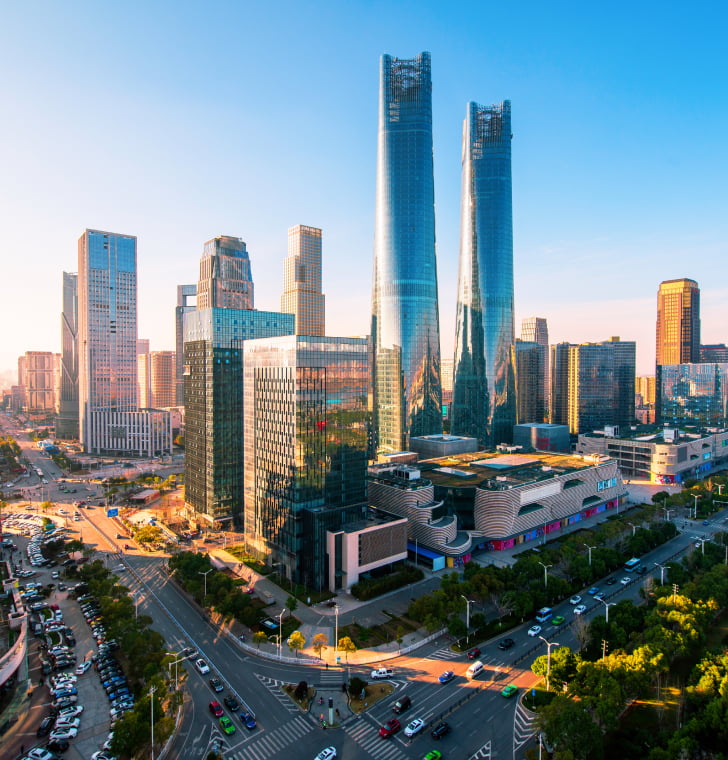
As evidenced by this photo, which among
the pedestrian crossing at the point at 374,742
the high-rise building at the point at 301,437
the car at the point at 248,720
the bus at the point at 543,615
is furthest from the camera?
the high-rise building at the point at 301,437

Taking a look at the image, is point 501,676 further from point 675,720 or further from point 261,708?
point 261,708

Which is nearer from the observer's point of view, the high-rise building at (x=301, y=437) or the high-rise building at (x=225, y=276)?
the high-rise building at (x=301, y=437)

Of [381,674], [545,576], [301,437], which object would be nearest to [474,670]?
[381,674]

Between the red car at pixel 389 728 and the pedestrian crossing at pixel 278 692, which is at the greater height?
the red car at pixel 389 728

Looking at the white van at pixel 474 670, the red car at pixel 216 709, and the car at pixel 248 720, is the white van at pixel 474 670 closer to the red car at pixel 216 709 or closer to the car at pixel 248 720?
the car at pixel 248 720

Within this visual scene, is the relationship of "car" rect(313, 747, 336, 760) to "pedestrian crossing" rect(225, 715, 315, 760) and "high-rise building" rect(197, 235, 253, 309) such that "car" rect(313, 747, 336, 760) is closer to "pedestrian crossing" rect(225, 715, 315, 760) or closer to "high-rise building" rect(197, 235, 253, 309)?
"pedestrian crossing" rect(225, 715, 315, 760)

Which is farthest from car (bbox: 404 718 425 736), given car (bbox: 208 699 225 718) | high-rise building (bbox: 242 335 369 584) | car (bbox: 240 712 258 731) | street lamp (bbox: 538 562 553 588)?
street lamp (bbox: 538 562 553 588)


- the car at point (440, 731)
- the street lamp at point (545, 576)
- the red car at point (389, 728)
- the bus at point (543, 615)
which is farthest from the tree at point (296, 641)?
the street lamp at point (545, 576)
